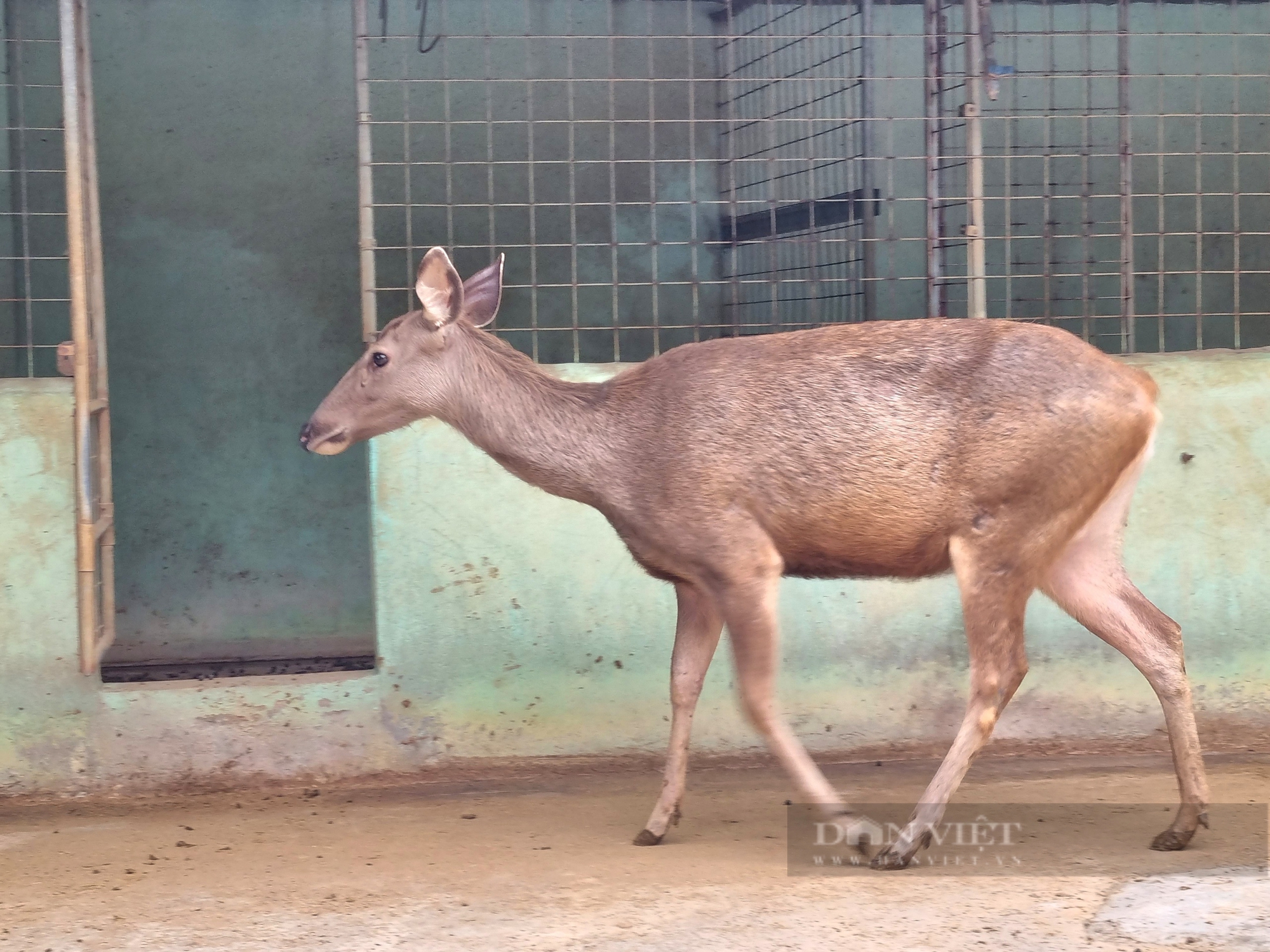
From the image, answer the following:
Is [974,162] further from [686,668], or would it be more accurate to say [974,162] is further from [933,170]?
[686,668]

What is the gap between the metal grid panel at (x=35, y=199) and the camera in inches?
286

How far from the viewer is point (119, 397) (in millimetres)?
7656

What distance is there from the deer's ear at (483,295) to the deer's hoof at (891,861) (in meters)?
2.24

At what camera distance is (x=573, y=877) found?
4.46 meters

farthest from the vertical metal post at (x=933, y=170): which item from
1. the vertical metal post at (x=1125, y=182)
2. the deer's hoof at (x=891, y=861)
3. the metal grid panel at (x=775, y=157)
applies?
the deer's hoof at (x=891, y=861)

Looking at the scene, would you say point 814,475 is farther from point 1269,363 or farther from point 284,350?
point 284,350

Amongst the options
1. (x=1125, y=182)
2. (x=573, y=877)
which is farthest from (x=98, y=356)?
(x=1125, y=182)

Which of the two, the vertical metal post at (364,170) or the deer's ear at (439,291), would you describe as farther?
the vertical metal post at (364,170)

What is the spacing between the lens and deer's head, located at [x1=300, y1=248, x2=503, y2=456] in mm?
4918

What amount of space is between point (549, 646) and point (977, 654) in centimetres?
201

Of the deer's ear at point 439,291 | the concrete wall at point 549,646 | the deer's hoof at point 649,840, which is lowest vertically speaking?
the deer's hoof at point 649,840

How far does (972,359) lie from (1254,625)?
238cm

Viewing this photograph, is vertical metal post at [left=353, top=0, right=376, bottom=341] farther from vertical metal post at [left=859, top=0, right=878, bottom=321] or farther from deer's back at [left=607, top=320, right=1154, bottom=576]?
vertical metal post at [left=859, top=0, right=878, bottom=321]

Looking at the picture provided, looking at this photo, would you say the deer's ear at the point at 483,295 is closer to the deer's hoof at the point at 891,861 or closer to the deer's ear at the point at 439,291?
the deer's ear at the point at 439,291
